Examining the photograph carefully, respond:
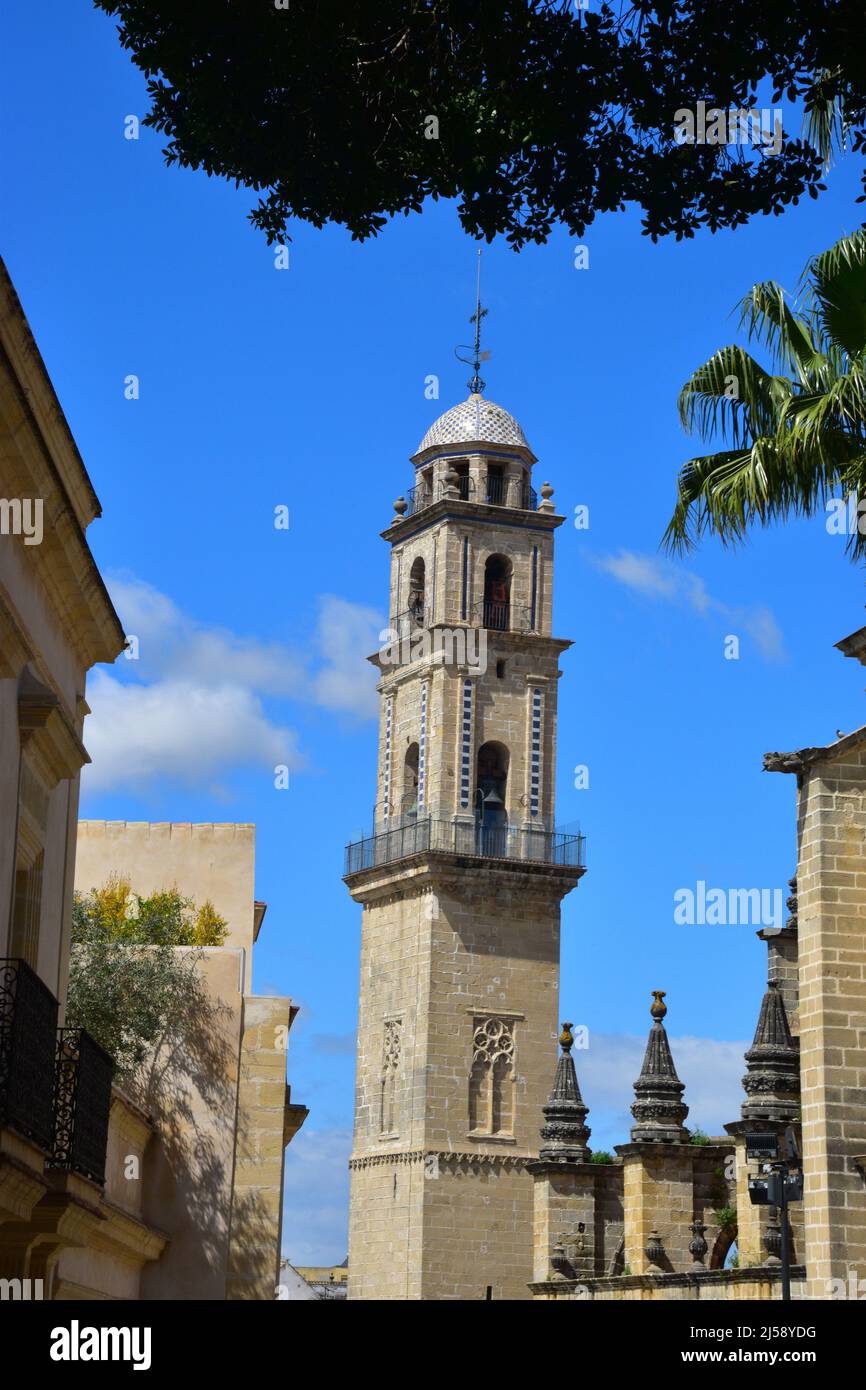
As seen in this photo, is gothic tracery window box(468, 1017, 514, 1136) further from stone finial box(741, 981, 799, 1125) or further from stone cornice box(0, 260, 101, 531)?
stone cornice box(0, 260, 101, 531)

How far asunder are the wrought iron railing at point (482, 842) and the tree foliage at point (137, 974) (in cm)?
2056

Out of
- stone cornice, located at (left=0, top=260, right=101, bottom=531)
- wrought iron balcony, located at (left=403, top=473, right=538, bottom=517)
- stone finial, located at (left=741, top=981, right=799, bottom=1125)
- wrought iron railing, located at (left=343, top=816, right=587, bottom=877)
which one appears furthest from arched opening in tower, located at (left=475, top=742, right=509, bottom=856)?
stone cornice, located at (left=0, top=260, right=101, bottom=531)

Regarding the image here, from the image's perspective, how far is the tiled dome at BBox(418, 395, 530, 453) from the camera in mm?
55344

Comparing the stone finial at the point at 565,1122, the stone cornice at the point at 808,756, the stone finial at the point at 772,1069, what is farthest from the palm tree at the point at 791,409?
the stone finial at the point at 565,1122

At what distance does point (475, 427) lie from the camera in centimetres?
5550

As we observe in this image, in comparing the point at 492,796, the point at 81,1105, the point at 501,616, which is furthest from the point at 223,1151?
the point at 501,616

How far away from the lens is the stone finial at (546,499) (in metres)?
55.1

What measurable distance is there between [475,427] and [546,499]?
259 centimetres

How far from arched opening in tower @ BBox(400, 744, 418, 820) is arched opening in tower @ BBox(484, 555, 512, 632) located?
146 inches
